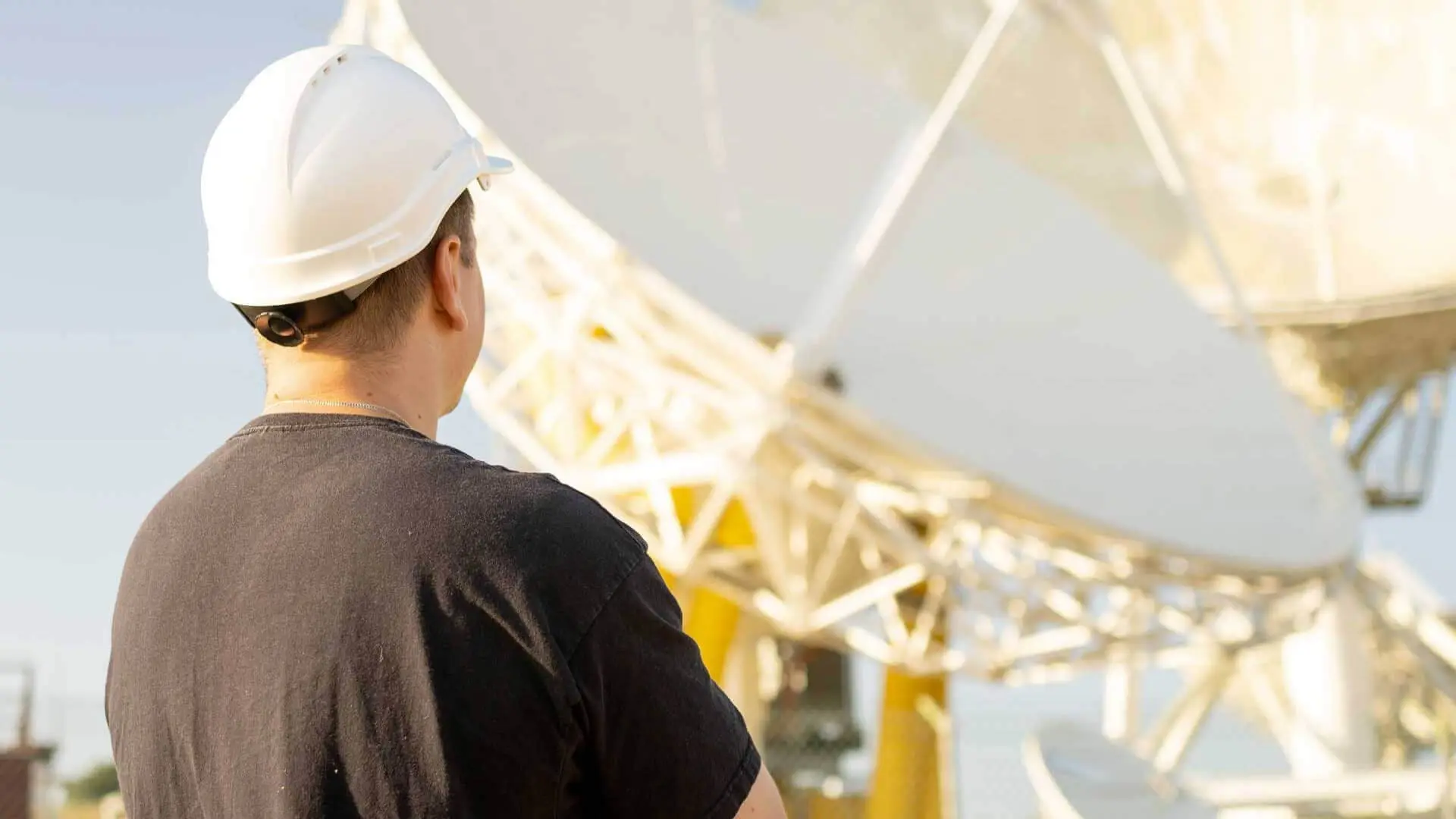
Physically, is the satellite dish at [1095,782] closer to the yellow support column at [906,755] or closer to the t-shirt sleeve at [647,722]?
the yellow support column at [906,755]

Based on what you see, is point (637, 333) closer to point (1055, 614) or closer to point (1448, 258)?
point (1055, 614)

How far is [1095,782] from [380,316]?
754 cm

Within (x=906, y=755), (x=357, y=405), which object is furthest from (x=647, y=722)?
(x=906, y=755)

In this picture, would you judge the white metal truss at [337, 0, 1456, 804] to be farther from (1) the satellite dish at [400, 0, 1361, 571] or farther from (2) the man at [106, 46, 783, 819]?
(2) the man at [106, 46, 783, 819]

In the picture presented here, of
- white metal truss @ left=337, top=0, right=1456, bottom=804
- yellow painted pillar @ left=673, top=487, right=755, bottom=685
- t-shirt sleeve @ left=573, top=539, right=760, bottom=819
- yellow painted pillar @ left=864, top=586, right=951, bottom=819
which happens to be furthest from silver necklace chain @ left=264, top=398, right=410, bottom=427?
yellow painted pillar @ left=673, top=487, right=755, bottom=685

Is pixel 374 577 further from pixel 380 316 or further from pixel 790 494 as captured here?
pixel 790 494

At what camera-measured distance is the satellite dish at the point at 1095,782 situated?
25.3 ft

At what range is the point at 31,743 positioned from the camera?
25.3ft

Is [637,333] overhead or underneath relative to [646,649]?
overhead

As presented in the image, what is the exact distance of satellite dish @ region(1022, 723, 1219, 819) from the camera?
7723 mm

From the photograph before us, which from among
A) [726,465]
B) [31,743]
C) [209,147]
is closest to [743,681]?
[726,465]

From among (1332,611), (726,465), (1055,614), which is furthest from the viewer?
(1332,611)

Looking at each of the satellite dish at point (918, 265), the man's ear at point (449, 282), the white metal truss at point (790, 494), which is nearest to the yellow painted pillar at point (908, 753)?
the white metal truss at point (790, 494)

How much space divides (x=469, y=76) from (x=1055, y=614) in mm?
4671
